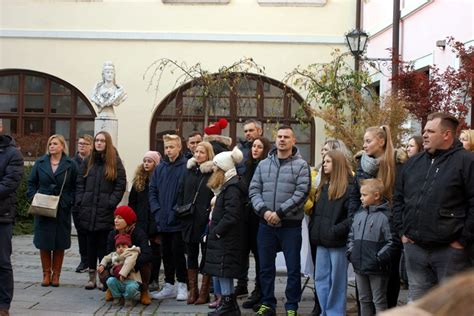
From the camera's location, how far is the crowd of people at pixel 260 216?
17.5ft

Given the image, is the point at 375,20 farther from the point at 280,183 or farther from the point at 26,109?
the point at 280,183

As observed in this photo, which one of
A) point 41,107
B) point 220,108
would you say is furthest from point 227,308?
point 41,107

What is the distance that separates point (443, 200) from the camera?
17.0 feet

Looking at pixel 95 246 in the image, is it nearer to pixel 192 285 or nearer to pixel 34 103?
pixel 192 285

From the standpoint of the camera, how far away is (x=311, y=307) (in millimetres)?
7789

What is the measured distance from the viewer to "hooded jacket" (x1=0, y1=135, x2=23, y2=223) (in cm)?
654

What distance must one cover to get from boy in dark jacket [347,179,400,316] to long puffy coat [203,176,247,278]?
1285mm

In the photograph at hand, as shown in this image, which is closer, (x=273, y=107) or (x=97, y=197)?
(x=97, y=197)

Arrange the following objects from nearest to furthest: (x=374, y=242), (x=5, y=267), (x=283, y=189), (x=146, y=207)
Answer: (x=374, y=242) → (x=5, y=267) → (x=283, y=189) → (x=146, y=207)

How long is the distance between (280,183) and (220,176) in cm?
66

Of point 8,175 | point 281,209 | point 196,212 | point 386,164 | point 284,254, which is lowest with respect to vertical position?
point 284,254

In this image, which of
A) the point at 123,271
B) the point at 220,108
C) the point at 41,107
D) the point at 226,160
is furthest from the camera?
→ the point at 41,107

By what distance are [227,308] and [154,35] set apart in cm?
1340

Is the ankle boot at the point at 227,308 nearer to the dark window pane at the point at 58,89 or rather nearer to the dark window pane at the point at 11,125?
the dark window pane at the point at 58,89
